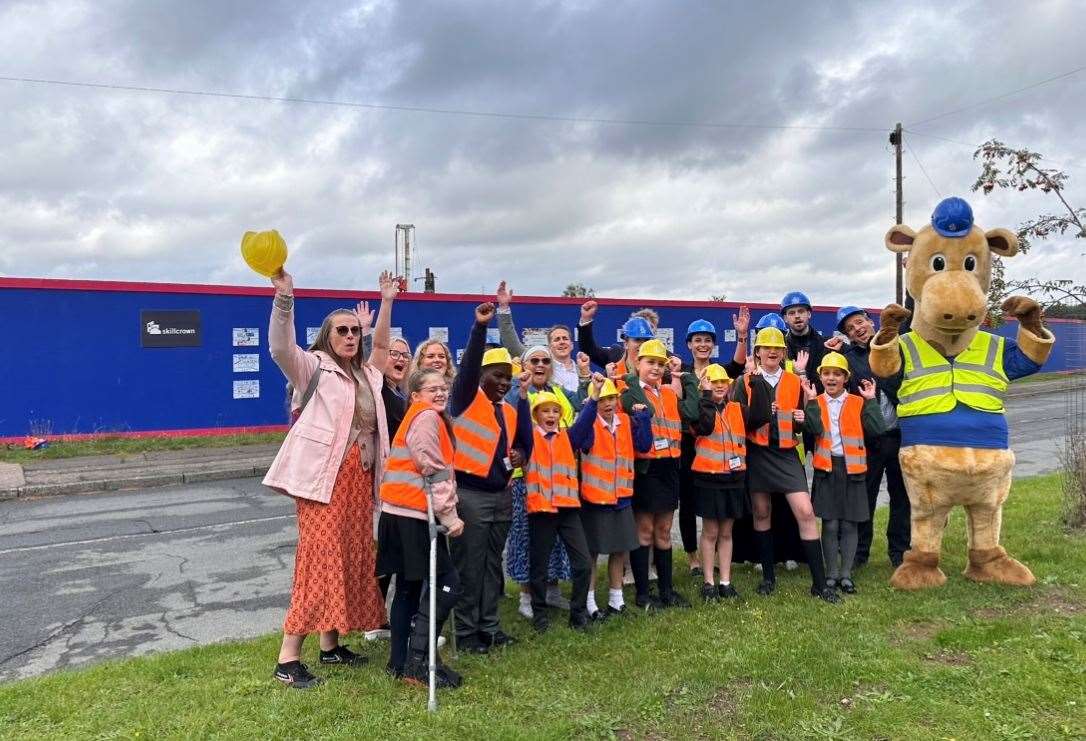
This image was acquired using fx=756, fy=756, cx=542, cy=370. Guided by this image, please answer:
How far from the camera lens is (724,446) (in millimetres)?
5117

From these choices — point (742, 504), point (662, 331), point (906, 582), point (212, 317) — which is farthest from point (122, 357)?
point (906, 582)

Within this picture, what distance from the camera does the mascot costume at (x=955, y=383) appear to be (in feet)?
16.1

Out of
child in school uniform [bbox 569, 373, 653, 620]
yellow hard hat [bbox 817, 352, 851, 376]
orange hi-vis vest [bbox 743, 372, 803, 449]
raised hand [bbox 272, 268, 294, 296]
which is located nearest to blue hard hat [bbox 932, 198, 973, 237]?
yellow hard hat [bbox 817, 352, 851, 376]

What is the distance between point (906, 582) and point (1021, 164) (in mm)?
3665

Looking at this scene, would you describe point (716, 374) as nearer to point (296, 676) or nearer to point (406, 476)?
point (406, 476)

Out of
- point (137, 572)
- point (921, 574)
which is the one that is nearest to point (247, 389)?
point (137, 572)

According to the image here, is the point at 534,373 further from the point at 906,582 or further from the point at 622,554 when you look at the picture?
the point at 906,582

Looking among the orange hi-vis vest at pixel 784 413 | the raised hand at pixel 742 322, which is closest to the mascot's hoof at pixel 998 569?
the orange hi-vis vest at pixel 784 413

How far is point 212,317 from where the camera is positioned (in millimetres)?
15305

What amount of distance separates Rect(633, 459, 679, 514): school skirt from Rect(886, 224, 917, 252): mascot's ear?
223 cm

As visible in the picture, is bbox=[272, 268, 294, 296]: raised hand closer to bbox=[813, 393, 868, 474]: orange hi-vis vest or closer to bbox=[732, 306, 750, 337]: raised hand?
bbox=[732, 306, 750, 337]: raised hand

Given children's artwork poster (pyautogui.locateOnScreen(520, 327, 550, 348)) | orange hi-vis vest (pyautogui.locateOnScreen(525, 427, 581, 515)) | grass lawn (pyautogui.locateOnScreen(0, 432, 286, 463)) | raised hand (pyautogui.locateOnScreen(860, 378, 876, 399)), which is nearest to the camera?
orange hi-vis vest (pyautogui.locateOnScreen(525, 427, 581, 515))

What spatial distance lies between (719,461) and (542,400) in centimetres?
137

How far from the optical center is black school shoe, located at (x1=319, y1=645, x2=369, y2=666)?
4.16 m
